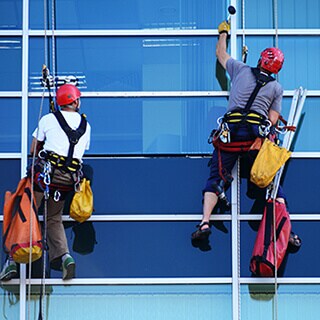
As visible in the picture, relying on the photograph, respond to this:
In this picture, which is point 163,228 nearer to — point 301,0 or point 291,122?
point 291,122

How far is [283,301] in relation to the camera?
12539mm

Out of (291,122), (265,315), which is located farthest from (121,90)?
(265,315)

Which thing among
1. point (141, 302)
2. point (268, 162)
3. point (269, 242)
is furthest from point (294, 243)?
point (141, 302)

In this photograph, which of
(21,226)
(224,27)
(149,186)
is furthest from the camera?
(224,27)

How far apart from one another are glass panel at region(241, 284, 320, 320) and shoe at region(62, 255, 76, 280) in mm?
1543

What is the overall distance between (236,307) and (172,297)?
0.58 metres

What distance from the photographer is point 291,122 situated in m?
12.9

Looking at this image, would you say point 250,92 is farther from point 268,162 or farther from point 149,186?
point 149,186

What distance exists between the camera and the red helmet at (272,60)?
12.8 meters

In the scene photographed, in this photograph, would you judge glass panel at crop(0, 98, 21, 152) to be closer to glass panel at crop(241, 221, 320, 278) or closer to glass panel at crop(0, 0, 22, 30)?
glass panel at crop(0, 0, 22, 30)

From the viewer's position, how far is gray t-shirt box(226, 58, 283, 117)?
41.7 ft

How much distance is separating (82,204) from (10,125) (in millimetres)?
1214

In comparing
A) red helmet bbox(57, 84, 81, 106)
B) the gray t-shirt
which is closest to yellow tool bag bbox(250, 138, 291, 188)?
the gray t-shirt

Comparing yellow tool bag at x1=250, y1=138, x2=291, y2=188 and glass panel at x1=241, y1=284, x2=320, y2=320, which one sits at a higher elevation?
yellow tool bag at x1=250, y1=138, x2=291, y2=188
